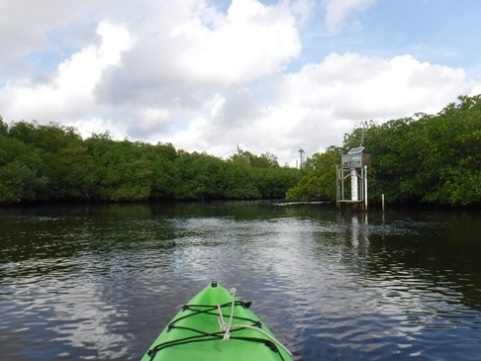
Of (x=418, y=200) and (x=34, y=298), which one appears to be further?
(x=418, y=200)

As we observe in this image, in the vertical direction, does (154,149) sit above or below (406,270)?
above

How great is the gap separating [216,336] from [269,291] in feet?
24.2

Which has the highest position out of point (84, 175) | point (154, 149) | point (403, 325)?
point (154, 149)

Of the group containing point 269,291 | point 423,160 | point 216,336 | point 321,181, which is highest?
point 423,160

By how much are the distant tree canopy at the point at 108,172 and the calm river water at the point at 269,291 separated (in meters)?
53.4

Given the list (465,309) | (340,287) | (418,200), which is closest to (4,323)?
(340,287)

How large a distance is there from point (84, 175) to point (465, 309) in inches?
3495

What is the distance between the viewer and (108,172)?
9494 centimetres

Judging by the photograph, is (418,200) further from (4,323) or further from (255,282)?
(4,323)

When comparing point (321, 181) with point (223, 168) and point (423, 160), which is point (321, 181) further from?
point (223, 168)

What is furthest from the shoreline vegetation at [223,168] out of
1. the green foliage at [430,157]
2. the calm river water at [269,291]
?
the calm river water at [269,291]

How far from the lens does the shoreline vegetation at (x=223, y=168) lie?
2130 inches

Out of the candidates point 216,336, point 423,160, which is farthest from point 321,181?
point 216,336

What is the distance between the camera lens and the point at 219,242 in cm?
2717
